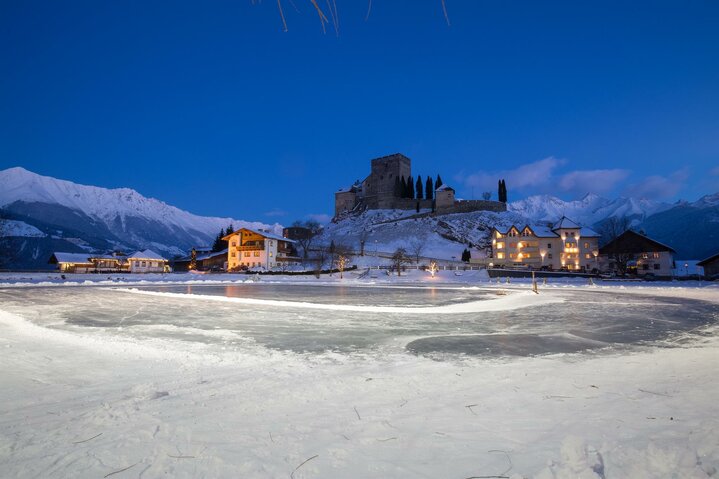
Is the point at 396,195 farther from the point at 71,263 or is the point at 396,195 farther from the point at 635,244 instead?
the point at 71,263

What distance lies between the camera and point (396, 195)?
151500 mm

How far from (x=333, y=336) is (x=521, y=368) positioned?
481 cm

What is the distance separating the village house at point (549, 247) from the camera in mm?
81000

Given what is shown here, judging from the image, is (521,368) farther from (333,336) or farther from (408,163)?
(408,163)

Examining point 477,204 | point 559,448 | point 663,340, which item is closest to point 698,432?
point 559,448

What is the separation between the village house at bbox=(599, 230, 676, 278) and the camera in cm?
6936

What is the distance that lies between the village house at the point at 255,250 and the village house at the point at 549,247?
46691 mm

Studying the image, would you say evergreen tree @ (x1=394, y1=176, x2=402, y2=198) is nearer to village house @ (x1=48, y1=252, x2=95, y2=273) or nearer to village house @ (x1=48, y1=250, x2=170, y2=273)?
village house @ (x1=48, y1=250, x2=170, y2=273)

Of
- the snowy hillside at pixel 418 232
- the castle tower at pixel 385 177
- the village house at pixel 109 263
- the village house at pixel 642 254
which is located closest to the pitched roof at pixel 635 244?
the village house at pixel 642 254

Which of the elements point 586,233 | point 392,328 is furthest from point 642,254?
point 392,328

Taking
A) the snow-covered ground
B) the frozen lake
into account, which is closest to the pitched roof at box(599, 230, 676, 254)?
the frozen lake

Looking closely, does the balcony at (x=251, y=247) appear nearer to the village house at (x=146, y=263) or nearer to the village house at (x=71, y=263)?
the village house at (x=146, y=263)

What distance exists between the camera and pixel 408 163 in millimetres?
159500

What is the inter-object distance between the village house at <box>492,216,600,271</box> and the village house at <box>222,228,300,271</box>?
153 ft
